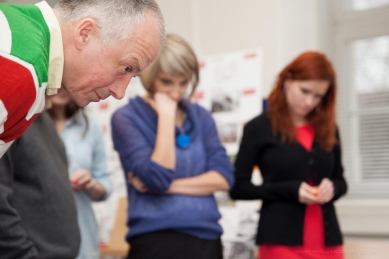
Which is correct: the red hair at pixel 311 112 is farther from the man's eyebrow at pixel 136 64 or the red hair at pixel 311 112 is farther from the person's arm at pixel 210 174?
the man's eyebrow at pixel 136 64

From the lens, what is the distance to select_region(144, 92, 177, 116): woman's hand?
2.13 m

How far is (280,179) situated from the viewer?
2334 millimetres

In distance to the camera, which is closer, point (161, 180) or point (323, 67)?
point (161, 180)

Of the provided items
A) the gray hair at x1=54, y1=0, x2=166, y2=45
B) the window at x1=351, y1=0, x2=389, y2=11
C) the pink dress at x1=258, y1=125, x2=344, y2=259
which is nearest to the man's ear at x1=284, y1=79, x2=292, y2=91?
the pink dress at x1=258, y1=125, x2=344, y2=259

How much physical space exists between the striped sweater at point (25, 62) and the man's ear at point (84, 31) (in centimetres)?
3

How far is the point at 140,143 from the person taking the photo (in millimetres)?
2070

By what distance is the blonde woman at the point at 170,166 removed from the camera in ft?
6.53

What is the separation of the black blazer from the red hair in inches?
1.2

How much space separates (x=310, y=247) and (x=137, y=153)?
2.43 ft

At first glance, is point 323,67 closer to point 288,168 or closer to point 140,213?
point 288,168

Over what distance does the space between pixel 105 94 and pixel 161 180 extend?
0.87 meters

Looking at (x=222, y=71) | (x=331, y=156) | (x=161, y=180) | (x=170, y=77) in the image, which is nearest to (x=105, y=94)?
(x=161, y=180)

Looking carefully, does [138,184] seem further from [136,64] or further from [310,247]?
[136,64]

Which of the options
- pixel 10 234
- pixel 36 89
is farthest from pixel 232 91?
pixel 36 89
